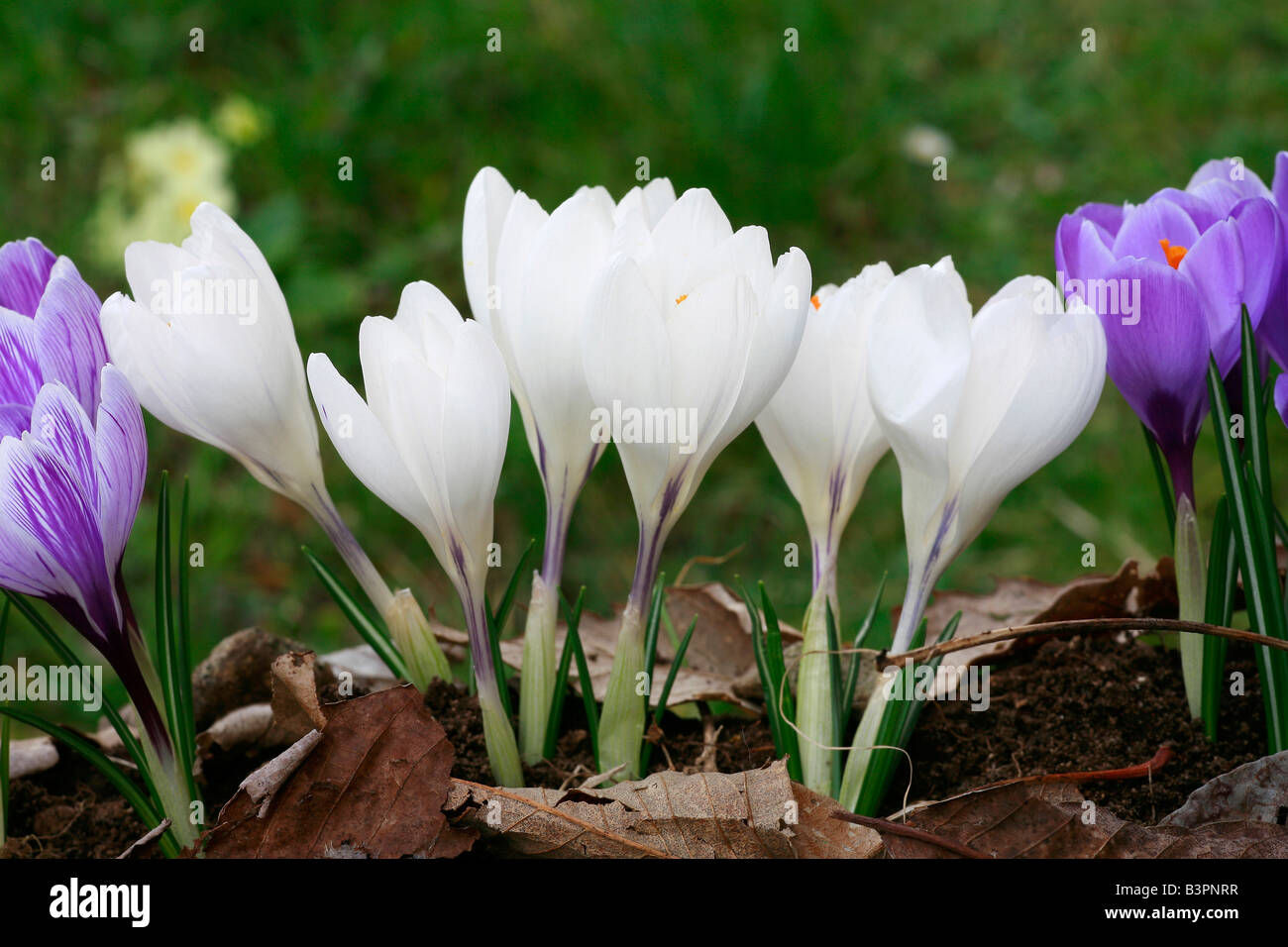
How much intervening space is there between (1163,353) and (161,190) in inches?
76.8

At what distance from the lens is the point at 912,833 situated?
721mm

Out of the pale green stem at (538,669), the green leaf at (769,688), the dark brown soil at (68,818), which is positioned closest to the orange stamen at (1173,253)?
the green leaf at (769,688)

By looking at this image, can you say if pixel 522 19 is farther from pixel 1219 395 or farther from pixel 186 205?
pixel 1219 395

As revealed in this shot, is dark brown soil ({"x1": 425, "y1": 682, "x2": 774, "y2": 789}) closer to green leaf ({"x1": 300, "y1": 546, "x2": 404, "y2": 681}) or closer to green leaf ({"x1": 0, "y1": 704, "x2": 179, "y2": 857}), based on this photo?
green leaf ({"x1": 300, "y1": 546, "x2": 404, "y2": 681})

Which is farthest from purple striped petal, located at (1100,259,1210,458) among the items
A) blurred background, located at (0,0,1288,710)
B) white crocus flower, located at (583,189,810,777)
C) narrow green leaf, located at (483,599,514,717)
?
blurred background, located at (0,0,1288,710)

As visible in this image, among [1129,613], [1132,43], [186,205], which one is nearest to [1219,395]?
[1129,613]

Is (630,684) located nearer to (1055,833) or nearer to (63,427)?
(1055,833)

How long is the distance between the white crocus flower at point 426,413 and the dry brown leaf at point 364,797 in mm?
120

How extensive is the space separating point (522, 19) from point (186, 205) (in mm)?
894

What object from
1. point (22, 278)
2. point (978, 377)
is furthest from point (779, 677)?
point (22, 278)

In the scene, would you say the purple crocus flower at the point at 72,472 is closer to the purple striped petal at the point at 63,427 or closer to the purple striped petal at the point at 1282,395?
the purple striped petal at the point at 63,427

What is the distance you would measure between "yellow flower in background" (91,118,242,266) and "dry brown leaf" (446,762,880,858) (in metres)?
1.75

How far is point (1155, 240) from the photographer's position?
854mm
